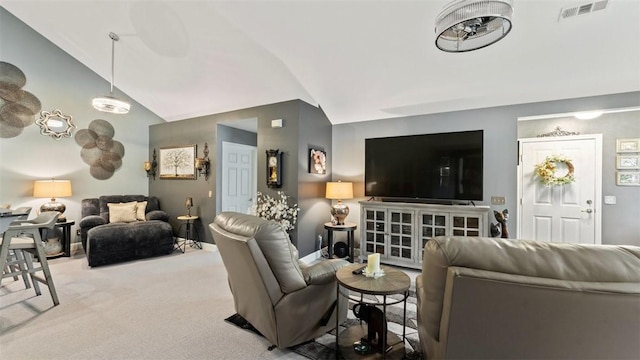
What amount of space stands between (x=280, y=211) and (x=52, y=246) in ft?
12.4

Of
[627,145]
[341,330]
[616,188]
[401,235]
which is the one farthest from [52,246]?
[627,145]

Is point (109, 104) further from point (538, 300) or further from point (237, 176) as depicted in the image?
point (538, 300)

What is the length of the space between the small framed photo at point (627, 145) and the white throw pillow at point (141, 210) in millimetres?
7835

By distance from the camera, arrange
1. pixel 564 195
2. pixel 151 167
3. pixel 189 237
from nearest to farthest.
→ pixel 564 195
pixel 189 237
pixel 151 167

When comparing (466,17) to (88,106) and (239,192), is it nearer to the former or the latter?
(239,192)

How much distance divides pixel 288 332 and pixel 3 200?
535 centimetres

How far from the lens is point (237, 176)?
224 inches

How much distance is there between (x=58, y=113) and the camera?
4.77 meters

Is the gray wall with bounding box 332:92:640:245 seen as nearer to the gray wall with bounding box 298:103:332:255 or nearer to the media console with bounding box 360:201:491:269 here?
the media console with bounding box 360:201:491:269

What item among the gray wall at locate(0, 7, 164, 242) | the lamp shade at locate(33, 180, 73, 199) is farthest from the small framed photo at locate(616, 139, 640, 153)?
the lamp shade at locate(33, 180, 73, 199)

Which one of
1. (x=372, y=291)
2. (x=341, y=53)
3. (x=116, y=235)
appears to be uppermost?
(x=341, y=53)

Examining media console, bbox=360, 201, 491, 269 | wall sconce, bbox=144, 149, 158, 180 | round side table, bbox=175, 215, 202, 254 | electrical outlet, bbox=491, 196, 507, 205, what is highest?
wall sconce, bbox=144, 149, 158, 180

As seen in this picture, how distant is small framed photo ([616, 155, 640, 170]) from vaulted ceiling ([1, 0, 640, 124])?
1275 millimetres

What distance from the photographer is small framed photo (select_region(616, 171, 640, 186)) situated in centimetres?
379
